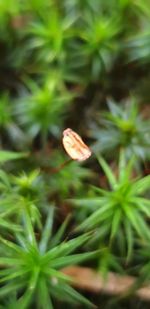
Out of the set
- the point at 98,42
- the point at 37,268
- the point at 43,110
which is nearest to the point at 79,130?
the point at 43,110

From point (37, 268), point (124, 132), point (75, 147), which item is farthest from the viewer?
point (124, 132)

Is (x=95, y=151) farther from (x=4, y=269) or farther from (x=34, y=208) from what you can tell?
(x=4, y=269)

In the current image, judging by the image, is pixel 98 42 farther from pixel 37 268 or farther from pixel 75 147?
pixel 37 268

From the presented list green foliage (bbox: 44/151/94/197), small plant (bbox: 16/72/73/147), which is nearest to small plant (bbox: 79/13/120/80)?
small plant (bbox: 16/72/73/147)

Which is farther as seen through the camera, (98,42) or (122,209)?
(98,42)

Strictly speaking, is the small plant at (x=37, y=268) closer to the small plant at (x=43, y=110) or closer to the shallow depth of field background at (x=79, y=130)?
the shallow depth of field background at (x=79, y=130)

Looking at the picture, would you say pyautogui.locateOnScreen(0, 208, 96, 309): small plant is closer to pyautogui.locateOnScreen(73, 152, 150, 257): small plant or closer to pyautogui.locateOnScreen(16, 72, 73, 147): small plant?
pyautogui.locateOnScreen(73, 152, 150, 257): small plant
